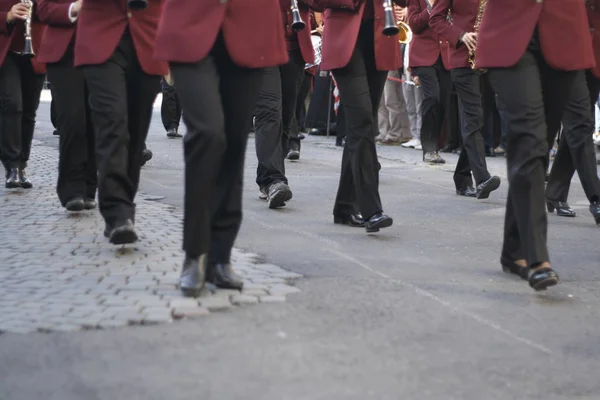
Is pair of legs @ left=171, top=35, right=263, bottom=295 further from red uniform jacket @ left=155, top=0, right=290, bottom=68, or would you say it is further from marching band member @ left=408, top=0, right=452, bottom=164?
marching band member @ left=408, top=0, right=452, bottom=164

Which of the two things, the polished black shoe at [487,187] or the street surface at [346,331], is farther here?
the polished black shoe at [487,187]

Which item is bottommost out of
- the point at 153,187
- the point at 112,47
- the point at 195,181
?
the point at 153,187

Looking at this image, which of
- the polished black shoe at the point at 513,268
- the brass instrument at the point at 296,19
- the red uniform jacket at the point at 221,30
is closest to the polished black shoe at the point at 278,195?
the brass instrument at the point at 296,19

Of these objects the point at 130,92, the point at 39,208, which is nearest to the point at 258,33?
the point at 130,92

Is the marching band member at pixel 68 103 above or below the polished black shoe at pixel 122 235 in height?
above

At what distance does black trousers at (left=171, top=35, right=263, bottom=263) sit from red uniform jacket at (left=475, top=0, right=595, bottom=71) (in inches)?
48.1

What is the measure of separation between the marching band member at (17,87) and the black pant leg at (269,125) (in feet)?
6.19

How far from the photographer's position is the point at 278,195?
A: 367 inches

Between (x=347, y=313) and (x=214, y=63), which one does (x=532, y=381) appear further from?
(x=214, y=63)

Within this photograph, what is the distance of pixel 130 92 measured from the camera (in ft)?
23.5

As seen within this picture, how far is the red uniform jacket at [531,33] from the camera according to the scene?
598cm

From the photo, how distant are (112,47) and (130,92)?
327 millimetres

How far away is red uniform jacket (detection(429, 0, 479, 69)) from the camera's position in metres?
10.4

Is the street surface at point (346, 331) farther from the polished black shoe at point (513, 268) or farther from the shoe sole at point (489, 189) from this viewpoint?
the shoe sole at point (489, 189)
